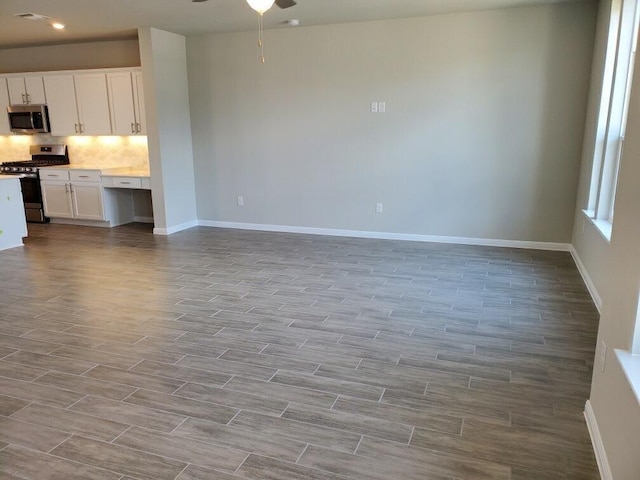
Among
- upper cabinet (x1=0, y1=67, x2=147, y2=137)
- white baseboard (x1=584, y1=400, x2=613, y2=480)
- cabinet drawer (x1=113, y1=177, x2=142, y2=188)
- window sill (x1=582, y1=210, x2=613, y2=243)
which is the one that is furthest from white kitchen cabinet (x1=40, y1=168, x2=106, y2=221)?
white baseboard (x1=584, y1=400, x2=613, y2=480)

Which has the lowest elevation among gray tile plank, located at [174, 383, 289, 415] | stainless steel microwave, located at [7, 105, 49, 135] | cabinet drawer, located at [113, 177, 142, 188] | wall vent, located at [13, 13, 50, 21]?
→ gray tile plank, located at [174, 383, 289, 415]

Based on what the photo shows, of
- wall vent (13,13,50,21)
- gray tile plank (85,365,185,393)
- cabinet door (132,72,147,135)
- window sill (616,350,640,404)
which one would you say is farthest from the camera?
cabinet door (132,72,147,135)

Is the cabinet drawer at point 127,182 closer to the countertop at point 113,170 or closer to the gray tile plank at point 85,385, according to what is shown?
the countertop at point 113,170

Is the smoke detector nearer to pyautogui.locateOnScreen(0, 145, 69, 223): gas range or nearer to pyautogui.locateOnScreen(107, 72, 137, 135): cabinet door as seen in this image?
pyautogui.locateOnScreen(107, 72, 137, 135): cabinet door

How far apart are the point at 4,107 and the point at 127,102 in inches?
89.9

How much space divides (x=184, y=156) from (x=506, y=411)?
580 centimetres

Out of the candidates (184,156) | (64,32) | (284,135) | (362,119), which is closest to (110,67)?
(64,32)

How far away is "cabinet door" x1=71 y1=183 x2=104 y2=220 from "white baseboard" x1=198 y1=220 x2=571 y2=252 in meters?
1.47

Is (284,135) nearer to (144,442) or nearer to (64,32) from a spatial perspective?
(64,32)

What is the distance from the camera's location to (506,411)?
2.51m

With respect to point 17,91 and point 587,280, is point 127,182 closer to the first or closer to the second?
point 17,91

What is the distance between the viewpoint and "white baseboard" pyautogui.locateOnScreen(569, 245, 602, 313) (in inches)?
156

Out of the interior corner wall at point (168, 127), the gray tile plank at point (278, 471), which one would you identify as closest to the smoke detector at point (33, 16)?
the interior corner wall at point (168, 127)

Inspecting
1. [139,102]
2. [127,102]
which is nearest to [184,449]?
[139,102]
